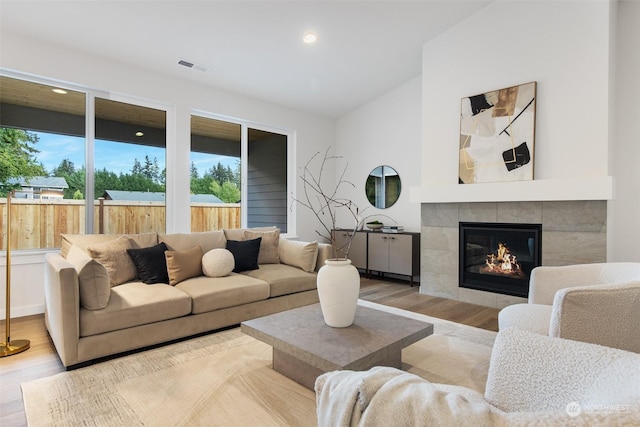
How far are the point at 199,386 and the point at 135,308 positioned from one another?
837 millimetres

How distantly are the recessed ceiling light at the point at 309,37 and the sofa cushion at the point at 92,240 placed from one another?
2.67 metres

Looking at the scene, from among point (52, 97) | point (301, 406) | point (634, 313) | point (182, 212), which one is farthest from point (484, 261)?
point (52, 97)

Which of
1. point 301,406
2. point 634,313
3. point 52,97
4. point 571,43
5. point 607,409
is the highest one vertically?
point 571,43

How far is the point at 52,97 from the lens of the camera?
3.70 m

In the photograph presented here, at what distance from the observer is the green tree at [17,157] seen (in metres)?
3.41

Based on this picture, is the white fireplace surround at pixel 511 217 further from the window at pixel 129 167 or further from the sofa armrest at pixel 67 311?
the sofa armrest at pixel 67 311

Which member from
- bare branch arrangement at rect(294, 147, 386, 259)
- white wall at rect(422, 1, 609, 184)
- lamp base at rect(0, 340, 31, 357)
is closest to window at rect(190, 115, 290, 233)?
bare branch arrangement at rect(294, 147, 386, 259)

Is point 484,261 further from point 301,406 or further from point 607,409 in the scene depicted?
point 607,409

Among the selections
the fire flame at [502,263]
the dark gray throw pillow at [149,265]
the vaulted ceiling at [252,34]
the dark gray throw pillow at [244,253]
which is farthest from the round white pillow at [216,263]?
the fire flame at [502,263]

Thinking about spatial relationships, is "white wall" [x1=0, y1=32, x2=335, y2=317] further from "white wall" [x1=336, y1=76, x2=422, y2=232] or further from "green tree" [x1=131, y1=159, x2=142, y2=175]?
"white wall" [x1=336, y1=76, x2=422, y2=232]

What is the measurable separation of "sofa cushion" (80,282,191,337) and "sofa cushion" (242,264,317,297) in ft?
2.71

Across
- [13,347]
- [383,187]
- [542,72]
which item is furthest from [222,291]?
[542,72]

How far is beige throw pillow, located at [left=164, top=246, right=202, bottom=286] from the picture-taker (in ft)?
10.3

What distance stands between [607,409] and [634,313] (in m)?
1.31
